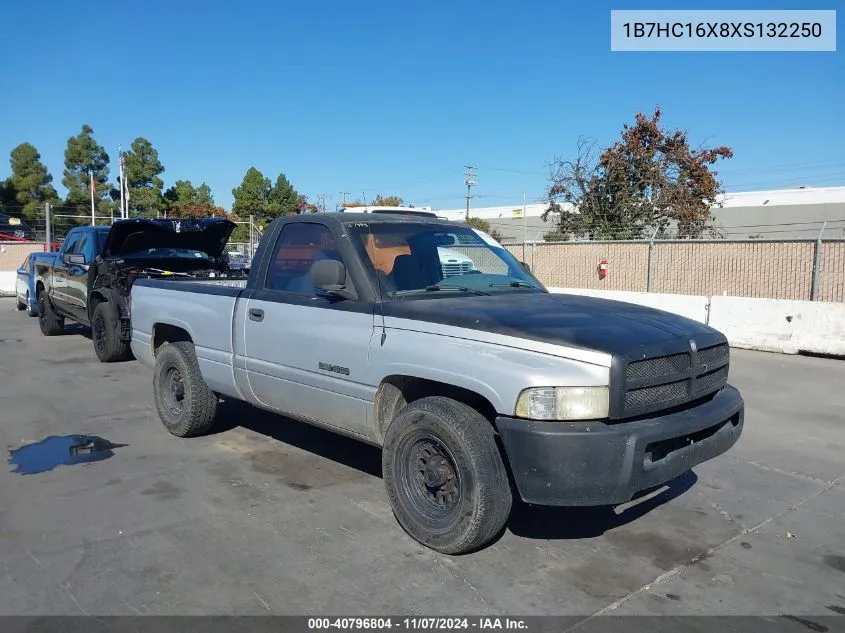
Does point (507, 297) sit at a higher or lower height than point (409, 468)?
higher

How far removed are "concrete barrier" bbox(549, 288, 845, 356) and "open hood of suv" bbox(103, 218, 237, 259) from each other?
5.98 m

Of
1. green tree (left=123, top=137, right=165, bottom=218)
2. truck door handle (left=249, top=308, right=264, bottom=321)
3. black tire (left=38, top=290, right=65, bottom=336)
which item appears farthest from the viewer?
green tree (left=123, top=137, right=165, bottom=218)

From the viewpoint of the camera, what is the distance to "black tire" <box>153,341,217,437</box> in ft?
19.2

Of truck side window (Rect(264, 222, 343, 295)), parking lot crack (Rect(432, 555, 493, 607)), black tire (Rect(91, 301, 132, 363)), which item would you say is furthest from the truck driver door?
black tire (Rect(91, 301, 132, 363))

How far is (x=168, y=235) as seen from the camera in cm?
1002

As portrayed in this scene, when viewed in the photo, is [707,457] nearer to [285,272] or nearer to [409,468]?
[409,468]

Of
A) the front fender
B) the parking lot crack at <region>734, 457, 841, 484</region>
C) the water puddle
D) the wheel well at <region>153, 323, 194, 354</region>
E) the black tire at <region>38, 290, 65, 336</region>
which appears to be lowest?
the water puddle

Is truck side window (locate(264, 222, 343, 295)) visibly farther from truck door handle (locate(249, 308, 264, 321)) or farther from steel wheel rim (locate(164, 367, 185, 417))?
steel wheel rim (locate(164, 367, 185, 417))

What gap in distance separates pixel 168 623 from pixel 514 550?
6.16ft

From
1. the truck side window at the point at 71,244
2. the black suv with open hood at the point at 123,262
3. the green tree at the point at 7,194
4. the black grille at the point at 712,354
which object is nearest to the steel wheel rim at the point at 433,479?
the black grille at the point at 712,354

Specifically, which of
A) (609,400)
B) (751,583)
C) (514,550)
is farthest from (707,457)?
(514,550)

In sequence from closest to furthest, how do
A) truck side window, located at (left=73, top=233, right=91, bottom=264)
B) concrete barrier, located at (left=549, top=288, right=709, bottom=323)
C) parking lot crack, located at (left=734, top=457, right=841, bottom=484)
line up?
parking lot crack, located at (left=734, top=457, right=841, bottom=484), truck side window, located at (left=73, top=233, right=91, bottom=264), concrete barrier, located at (left=549, top=288, right=709, bottom=323)

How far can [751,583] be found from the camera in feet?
11.8

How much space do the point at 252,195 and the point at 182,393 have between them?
48.6m
